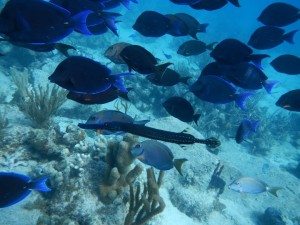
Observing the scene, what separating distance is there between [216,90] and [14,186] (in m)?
2.59

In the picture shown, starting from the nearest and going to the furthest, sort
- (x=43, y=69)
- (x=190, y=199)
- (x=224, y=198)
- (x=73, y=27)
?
(x=73, y=27) < (x=190, y=199) < (x=224, y=198) < (x=43, y=69)

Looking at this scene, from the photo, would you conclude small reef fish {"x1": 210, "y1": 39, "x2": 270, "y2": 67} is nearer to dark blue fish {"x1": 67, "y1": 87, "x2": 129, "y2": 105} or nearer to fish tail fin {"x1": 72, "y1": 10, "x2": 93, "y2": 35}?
dark blue fish {"x1": 67, "y1": 87, "x2": 129, "y2": 105}

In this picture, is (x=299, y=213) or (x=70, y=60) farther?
(x=299, y=213)

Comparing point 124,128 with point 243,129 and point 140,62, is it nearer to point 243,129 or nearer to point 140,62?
point 140,62

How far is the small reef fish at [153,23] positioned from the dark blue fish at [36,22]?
6.98 ft

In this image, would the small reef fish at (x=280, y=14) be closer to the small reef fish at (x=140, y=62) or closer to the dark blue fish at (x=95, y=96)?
the small reef fish at (x=140, y=62)

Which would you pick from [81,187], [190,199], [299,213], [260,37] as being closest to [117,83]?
[81,187]

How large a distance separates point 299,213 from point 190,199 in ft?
15.7

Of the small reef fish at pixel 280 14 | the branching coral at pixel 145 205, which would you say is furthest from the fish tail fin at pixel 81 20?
the small reef fish at pixel 280 14

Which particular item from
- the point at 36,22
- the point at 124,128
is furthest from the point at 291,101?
the point at 36,22

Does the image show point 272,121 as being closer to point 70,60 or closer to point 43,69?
point 43,69

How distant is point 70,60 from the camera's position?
2783mm

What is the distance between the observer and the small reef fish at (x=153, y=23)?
447 cm

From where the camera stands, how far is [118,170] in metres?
4.83
